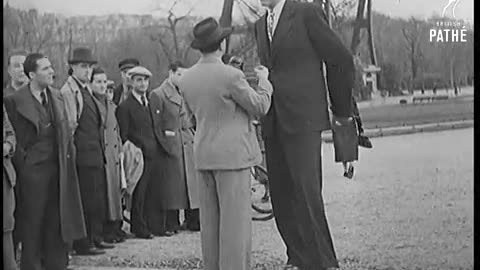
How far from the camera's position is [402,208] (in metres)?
4.25

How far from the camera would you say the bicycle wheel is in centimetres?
430

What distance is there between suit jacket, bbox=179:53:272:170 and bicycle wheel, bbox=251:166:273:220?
8cm

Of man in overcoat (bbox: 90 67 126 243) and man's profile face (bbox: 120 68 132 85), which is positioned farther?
man in overcoat (bbox: 90 67 126 243)

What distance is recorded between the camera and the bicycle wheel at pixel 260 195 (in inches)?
169

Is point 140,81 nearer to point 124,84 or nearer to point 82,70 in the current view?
point 124,84

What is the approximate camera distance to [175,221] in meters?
4.60

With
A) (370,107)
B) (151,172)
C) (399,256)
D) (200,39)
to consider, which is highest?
(200,39)

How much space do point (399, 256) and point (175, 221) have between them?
1.18 metres

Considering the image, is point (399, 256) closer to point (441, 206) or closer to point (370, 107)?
point (441, 206)

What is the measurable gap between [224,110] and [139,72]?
63 cm

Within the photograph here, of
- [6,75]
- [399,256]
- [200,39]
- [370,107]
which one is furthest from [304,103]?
[6,75]

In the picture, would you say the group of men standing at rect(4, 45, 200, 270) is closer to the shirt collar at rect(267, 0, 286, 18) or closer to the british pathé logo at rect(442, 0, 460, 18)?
the shirt collar at rect(267, 0, 286, 18)

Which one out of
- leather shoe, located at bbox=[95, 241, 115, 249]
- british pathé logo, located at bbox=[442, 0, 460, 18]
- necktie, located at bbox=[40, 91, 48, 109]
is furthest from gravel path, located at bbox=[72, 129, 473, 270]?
necktie, located at bbox=[40, 91, 48, 109]

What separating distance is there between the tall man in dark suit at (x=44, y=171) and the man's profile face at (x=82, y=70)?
13 cm
